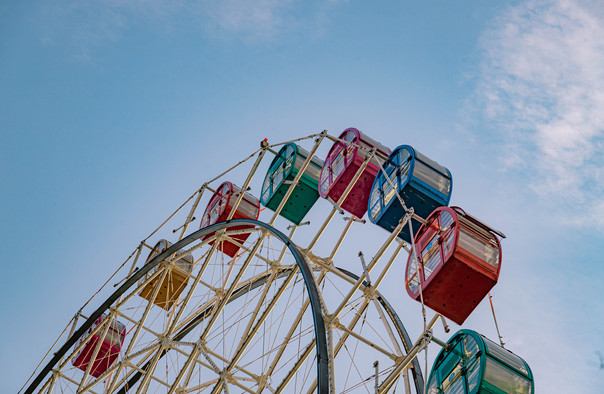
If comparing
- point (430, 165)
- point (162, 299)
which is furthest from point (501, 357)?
point (162, 299)

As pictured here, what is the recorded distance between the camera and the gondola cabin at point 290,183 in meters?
17.5

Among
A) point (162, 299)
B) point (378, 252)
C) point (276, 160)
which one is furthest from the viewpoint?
point (162, 299)

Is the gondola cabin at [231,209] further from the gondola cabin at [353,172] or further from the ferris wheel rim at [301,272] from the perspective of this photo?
the gondola cabin at [353,172]

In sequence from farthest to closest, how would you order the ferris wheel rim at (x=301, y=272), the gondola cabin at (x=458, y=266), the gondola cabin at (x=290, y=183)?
1. the gondola cabin at (x=290, y=183)
2. the gondola cabin at (x=458, y=266)
3. the ferris wheel rim at (x=301, y=272)

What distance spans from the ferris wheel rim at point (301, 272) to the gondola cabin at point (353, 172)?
2196mm

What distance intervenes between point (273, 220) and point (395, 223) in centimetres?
300

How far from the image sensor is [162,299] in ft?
68.6

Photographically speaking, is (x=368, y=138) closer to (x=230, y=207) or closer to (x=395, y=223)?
(x=395, y=223)

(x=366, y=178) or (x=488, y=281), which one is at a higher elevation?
(x=366, y=178)

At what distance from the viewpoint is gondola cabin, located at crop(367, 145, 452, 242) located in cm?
1416

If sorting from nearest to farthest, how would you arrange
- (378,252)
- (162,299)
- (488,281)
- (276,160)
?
(488,281) → (378,252) → (276,160) → (162,299)

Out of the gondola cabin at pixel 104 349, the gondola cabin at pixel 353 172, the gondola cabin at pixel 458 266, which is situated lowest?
the gondola cabin at pixel 458 266

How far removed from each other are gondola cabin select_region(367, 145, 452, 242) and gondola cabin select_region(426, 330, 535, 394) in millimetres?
2461

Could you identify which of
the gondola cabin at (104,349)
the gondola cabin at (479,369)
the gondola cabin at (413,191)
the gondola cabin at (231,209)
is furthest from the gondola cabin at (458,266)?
the gondola cabin at (104,349)
